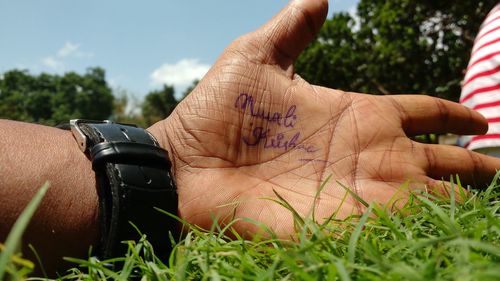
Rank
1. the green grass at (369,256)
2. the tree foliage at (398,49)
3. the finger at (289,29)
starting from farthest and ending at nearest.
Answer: the tree foliage at (398,49), the finger at (289,29), the green grass at (369,256)

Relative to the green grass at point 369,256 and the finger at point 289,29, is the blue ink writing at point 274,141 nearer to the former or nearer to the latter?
the finger at point 289,29

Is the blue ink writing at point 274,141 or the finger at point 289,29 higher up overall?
the finger at point 289,29

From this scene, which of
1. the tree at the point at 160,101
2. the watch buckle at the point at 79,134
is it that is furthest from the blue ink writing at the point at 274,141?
the tree at the point at 160,101

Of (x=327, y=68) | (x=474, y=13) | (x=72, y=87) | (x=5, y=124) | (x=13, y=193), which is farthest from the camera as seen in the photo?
(x=72, y=87)

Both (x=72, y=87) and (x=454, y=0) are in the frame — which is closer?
(x=454, y=0)

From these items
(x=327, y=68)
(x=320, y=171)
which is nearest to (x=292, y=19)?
(x=320, y=171)

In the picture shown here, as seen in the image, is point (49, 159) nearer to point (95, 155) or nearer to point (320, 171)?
point (95, 155)

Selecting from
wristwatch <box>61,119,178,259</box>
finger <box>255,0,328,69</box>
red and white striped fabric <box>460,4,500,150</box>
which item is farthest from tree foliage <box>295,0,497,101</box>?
wristwatch <box>61,119,178,259</box>
